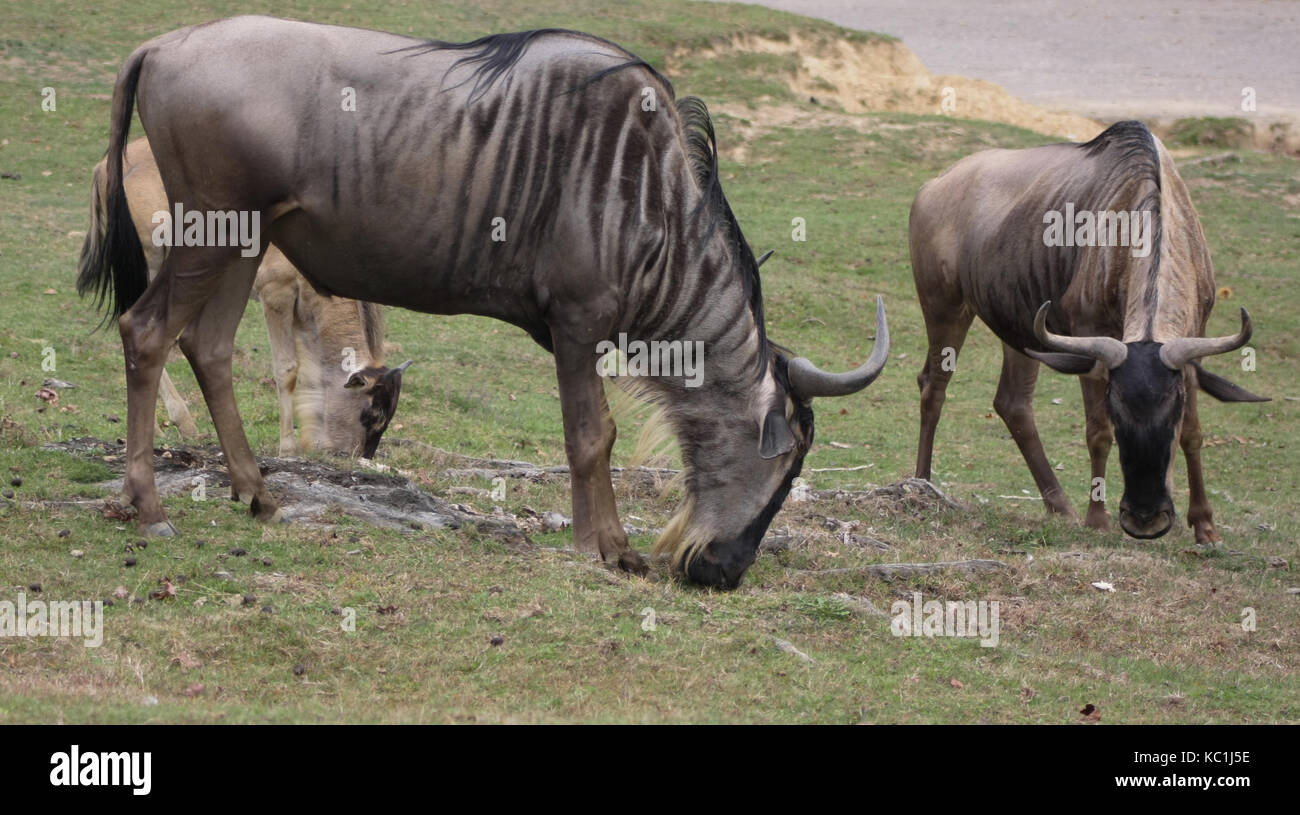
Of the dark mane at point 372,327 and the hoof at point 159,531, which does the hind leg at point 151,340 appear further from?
the dark mane at point 372,327

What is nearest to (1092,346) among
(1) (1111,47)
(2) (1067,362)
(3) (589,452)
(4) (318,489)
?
(2) (1067,362)

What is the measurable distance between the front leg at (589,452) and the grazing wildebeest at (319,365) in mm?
3233

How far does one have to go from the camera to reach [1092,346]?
8891 millimetres

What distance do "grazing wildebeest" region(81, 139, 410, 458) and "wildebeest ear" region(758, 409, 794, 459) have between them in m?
4.04

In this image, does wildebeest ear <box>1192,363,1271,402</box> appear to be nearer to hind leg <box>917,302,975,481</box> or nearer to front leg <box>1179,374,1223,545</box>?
front leg <box>1179,374,1223,545</box>

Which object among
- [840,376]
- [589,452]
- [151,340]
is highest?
[840,376]

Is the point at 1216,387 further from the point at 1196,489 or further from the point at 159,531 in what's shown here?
the point at 159,531

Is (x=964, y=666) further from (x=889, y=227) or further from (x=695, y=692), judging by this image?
(x=889, y=227)

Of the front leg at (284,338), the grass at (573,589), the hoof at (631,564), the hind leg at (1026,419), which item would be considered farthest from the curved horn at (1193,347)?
the front leg at (284,338)

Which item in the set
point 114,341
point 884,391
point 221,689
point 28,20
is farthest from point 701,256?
point 28,20

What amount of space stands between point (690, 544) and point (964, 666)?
5.41ft

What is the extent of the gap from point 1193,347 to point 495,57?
15.5 feet

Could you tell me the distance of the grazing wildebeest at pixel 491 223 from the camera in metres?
6.89

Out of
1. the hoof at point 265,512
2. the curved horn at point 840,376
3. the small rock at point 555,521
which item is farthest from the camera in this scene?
the small rock at point 555,521
